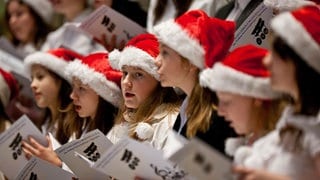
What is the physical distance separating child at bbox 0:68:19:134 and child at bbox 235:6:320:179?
2211 mm

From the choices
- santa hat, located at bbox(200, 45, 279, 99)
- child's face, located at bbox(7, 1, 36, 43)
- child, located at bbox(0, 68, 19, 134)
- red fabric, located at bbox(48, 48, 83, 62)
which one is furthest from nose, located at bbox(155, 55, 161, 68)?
child's face, located at bbox(7, 1, 36, 43)

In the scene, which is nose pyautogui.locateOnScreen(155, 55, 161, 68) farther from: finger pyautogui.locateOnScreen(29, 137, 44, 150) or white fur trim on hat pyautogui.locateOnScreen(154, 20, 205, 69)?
finger pyautogui.locateOnScreen(29, 137, 44, 150)

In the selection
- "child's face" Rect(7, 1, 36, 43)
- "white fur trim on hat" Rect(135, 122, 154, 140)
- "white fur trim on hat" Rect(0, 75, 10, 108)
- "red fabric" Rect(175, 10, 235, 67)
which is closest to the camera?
"red fabric" Rect(175, 10, 235, 67)

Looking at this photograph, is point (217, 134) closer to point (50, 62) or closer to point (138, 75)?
point (138, 75)

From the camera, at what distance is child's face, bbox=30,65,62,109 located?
398 centimetres

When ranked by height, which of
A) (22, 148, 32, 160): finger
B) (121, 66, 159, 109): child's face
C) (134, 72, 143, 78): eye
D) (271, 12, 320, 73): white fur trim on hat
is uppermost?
(271, 12, 320, 73): white fur trim on hat

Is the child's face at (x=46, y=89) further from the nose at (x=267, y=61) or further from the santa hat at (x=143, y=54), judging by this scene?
the nose at (x=267, y=61)

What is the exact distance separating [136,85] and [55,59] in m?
0.91

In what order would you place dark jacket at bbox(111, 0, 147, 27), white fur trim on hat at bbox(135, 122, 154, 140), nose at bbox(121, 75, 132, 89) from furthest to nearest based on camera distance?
dark jacket at bbox(111, 0, 147, 27), nose at bbox(121, 75, 132, 89), white fur trim on hat at bbox(135, 122, 154, 140)

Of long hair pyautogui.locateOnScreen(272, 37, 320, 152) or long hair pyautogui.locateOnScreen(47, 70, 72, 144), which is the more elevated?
long hair pyautogui.locateOnScreen(272, 37, 320, 152)

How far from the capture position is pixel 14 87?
4305 millimetres

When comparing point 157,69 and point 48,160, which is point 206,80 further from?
point 48,160

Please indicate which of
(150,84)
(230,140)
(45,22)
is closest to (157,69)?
(150,84)

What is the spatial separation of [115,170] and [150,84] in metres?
0.64
